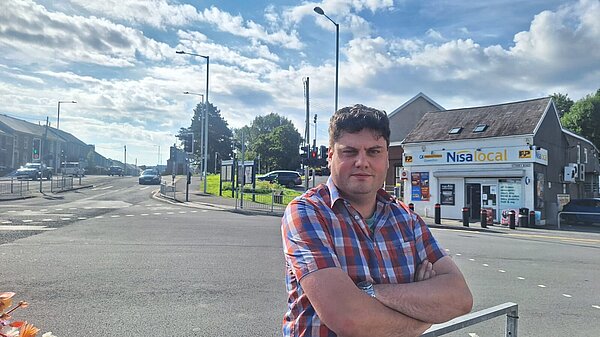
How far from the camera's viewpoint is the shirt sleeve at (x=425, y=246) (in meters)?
2.23

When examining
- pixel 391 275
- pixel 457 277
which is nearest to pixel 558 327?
pixel 457 277

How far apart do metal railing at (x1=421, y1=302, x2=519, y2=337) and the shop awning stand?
21.5 m

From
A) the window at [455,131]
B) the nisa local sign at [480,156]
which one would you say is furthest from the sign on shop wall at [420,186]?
the window at [455,131]

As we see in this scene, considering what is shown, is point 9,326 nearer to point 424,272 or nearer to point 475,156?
point 424,272

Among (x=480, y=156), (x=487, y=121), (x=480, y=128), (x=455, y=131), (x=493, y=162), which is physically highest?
(x=487, y=121)

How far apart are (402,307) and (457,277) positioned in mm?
443

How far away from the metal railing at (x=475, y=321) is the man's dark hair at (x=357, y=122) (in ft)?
3.56

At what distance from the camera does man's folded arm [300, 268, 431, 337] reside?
1751 mm

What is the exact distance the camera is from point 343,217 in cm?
205

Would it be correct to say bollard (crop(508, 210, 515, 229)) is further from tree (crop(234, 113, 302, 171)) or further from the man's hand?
tree (crop(234, 113, 302, 171))

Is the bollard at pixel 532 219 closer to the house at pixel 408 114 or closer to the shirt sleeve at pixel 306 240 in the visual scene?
the house at pixel 408 114

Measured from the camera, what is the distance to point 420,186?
25.9 meters

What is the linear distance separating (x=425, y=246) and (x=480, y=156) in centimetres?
2326

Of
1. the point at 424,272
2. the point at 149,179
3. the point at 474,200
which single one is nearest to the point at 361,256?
the point at 424,272
